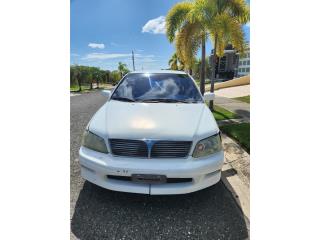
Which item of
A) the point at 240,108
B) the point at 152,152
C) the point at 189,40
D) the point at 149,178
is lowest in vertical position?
the point at 149,178

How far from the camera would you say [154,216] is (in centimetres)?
229

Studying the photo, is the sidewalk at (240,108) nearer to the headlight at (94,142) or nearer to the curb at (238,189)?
the curb at (238,189)

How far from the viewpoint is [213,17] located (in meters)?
7.57

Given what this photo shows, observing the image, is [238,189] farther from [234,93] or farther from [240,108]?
[234,93]

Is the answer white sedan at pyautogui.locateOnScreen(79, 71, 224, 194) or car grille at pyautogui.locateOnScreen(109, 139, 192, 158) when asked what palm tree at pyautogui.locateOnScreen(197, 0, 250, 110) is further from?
car grille at pyautogui.locateOnScreen(109, 139, 192, 158)

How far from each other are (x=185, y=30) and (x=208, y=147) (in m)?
7.10

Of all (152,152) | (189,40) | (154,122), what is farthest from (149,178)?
(189,40)

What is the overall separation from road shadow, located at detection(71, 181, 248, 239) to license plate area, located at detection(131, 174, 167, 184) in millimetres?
397

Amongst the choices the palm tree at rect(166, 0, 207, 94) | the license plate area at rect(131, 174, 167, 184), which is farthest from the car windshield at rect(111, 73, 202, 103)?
the palm tree at rect(166, 0, 207, 94)

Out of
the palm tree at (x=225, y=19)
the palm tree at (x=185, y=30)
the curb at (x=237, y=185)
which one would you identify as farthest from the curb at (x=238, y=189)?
the palm tree at (x=185, y=30)

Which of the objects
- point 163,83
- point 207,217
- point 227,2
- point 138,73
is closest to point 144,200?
point 207,217

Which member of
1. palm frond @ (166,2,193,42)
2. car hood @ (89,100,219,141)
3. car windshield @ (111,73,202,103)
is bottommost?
car hood @ (89,100,219,141)

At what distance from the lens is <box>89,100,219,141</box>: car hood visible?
228 centimetres

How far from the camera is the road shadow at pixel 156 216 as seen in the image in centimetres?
209
